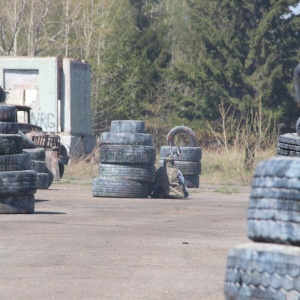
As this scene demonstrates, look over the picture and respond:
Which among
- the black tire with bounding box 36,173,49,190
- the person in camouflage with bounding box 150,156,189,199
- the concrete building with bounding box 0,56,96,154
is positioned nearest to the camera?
the person in camouflage with bounding box 150,156,189,199

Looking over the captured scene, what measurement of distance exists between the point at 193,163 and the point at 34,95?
46.4 ft

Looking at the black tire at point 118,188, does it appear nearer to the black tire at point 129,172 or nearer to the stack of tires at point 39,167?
the black tire at point 129,172

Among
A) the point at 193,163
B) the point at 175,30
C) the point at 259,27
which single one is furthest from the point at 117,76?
the point at 193,163

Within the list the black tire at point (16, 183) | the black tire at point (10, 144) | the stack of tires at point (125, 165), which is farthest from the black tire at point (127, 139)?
the black tire at point (16, 183)

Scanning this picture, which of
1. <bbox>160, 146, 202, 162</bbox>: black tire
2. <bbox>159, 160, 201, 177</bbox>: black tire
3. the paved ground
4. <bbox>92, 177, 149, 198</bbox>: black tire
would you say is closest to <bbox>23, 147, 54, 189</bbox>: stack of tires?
<bbox>92, 177, 149, 198</bbox>: black tire

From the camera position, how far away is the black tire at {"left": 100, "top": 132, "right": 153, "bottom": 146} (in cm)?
1828

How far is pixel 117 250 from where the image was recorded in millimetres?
9234

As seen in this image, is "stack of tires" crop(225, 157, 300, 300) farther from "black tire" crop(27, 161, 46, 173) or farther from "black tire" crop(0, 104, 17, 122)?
"black tire" crop(27, 161, 46, 173)

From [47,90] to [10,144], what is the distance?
76.1 feet

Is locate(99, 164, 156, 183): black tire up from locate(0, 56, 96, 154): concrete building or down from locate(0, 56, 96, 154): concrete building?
down

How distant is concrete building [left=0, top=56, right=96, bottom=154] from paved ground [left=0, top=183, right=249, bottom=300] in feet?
65.8

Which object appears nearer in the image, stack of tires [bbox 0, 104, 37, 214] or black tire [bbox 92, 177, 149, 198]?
stack of tires [bbox 0, 104, 37, 214]

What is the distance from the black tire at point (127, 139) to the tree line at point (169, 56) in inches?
850

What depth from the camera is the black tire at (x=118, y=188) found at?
1834 cm
